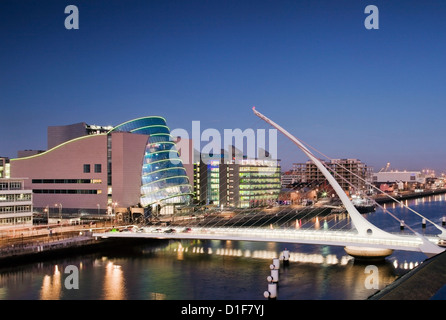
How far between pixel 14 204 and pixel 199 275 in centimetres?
1639

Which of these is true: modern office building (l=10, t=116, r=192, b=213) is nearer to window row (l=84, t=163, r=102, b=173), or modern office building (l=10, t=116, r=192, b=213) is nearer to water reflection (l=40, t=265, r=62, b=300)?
window row (l=84, t=163, r=102, b=173)

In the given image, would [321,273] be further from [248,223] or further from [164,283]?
[248,223]

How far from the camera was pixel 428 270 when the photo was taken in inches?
646

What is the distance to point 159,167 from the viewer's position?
4459 cm


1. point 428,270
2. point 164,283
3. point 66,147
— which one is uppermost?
point 66,147

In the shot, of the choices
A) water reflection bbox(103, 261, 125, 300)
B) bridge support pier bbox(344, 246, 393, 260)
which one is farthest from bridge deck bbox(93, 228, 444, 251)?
water reflection bbox(103, 261, 125, 300)

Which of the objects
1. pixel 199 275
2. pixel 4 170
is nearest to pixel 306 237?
pixel 199 275

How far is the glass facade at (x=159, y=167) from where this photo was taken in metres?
43.6

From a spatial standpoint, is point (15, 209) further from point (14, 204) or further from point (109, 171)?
point (109, 171)

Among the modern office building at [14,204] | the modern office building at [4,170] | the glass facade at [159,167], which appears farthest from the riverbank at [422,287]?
the modern office building at [4,170]

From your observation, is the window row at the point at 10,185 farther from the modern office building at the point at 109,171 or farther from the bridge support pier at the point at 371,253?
the bridge support pier at the point at 371,253

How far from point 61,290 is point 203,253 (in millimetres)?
10573
